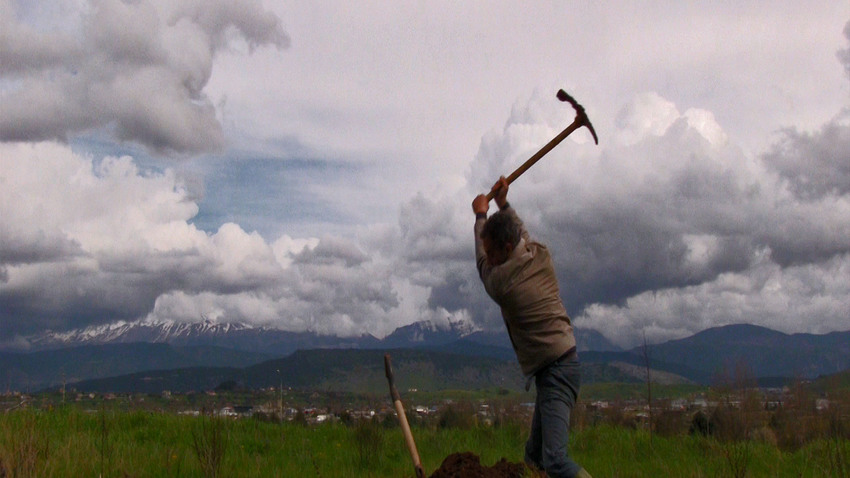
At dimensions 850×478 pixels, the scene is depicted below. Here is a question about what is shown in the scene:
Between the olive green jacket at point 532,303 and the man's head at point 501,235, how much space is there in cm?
7

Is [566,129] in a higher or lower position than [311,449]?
higher

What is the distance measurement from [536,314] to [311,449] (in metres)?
4.38

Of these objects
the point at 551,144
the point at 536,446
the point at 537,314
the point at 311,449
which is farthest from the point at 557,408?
the point at 311,449

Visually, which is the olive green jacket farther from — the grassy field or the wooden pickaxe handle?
the grassy field

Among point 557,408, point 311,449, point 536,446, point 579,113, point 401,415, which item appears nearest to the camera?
point 401,415

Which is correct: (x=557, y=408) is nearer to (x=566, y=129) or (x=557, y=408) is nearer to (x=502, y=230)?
(x=502, y=230)

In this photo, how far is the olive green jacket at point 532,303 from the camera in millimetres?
5516

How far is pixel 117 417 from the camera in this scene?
412 inches

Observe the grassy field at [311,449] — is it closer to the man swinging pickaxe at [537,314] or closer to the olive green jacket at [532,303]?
the man swinging pickaxe at [537,314]

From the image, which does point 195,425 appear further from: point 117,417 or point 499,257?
point 499,257

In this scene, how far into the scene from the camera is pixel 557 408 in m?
5.51

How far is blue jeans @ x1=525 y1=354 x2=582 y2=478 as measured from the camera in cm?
529

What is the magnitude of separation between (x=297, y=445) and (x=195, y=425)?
1.73 m

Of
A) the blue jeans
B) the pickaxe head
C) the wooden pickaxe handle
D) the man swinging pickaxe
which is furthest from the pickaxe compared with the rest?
the wooden pickaxe handle
